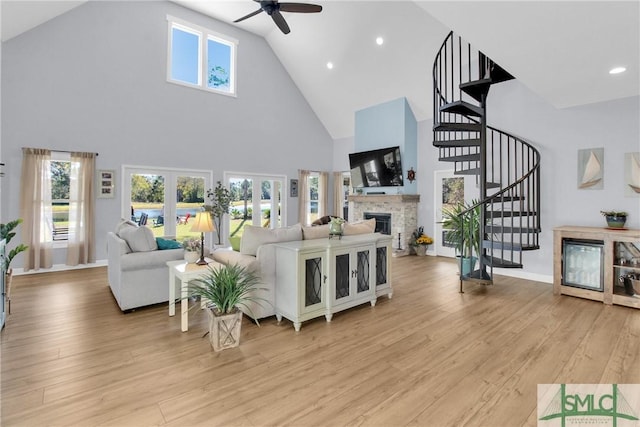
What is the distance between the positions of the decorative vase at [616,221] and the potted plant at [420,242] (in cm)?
329

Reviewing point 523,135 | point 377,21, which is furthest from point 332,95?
point 523,135

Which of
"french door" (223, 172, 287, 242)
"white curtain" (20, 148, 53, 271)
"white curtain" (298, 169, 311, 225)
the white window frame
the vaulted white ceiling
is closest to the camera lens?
the vaulted white ceiling

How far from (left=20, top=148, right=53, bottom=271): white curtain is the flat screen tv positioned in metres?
6.35

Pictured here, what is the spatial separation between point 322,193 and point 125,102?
532 cm

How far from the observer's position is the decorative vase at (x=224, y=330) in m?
2.60

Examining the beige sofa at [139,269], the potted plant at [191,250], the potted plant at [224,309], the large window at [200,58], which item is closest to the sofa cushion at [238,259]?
the potted plant at [191,250]

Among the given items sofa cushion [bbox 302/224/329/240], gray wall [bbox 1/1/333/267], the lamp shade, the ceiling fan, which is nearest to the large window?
gray wall [bbox 1/1/333/267]

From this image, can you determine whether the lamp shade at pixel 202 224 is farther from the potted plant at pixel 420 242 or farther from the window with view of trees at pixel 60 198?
the potted plant at pixel 420 242

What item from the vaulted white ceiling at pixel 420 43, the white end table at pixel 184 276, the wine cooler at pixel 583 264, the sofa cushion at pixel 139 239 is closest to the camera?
the vaulted white ceiling at pixel 420 43

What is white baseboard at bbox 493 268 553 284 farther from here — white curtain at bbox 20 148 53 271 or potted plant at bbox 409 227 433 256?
white curtain at bbox 20 148 53 271

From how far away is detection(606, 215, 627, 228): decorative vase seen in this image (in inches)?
159

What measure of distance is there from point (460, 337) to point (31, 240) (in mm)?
6697

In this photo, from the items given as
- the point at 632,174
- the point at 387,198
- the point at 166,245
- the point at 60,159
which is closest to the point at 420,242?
the point at 387,198

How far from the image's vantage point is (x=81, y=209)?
18.8 ft
